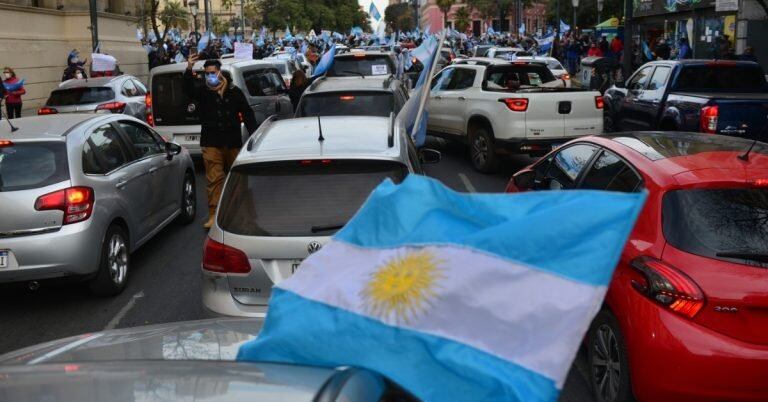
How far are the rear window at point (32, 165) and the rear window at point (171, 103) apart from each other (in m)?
6.19

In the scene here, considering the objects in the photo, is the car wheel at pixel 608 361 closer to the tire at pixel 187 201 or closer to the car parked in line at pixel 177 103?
the tire at pixel 187 201

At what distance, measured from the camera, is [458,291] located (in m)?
1.99

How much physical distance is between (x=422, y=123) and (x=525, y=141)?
314 cm

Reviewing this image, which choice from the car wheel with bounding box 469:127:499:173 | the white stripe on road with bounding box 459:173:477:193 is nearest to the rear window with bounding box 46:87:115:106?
the car wheel with bounding box 469:127:499:173

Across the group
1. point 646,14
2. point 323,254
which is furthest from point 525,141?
point 646,14

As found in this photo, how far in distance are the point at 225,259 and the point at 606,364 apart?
236 cm

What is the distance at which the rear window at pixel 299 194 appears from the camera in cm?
485

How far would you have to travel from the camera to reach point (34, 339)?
6195 mm

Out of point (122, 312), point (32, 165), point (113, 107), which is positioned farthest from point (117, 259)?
point (113, 107)

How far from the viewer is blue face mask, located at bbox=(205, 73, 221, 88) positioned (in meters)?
8.98

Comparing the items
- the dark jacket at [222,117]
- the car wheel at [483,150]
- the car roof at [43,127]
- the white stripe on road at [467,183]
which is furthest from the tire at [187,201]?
the car wheel at [483,150]

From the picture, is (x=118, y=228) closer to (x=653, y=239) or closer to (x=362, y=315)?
(x=653, y=239)

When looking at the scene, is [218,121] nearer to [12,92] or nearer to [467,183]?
[467,183]

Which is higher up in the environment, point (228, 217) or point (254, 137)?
point (254, 137)
